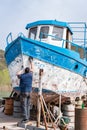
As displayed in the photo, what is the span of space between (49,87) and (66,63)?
1.05m

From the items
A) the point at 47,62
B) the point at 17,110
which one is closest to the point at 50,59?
the point at 47,62

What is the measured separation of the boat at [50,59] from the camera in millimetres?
12250

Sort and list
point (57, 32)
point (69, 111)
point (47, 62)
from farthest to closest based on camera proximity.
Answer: point (57, 32) < point (69, 111) < point (47, 62)

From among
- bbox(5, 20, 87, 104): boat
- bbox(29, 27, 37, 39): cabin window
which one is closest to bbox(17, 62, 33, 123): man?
bbox(5, 20, 87, 104): boat

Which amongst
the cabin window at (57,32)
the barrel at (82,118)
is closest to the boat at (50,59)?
the cabin window at (57,32)

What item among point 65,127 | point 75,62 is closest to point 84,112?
point 65,127

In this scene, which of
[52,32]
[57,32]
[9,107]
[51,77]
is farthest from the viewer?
[9,107]

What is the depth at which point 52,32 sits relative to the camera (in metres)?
14.0

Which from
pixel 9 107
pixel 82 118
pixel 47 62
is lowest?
pixel 82 118

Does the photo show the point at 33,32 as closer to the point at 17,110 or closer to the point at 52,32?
the point at 52,32

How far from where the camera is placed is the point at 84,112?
8539 mm

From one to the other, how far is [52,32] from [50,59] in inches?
76.7

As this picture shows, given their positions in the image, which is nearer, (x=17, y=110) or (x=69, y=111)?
(x=69, y=111)

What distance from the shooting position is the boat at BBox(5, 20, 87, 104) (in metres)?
12.2
